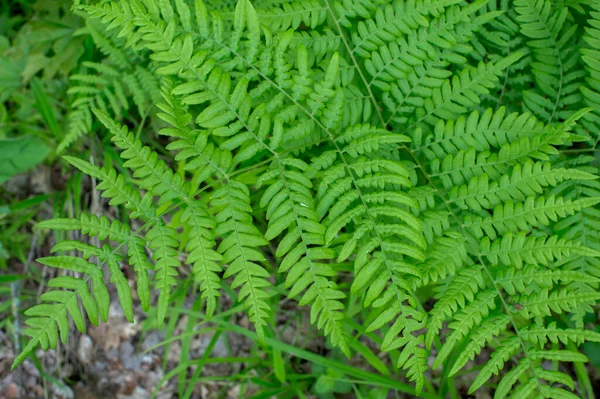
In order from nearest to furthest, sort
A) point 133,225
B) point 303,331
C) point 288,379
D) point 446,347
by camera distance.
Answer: point 446,347 → point 288,379 → point 303,331 → point 133,225

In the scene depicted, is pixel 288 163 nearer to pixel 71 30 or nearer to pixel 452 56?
pixel 452 56

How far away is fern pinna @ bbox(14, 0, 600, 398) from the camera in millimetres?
1646

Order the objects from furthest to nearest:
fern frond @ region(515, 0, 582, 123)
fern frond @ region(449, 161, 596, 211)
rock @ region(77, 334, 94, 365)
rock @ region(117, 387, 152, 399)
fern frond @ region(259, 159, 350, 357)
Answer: rock @ region(77, 334, 94, 365) < rock @ region(117, 387, 152, 399) < fern frond @ region(515, 0, 582, 123) < fern frond @ region(449, 161, 596, 211) < fern frond @ region(259, 159, 350, 357)

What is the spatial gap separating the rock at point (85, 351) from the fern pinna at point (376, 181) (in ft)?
4.95

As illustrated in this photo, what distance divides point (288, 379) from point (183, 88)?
171 centimetres

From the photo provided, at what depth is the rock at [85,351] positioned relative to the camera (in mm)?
3072

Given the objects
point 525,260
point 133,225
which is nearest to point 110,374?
point 133,225

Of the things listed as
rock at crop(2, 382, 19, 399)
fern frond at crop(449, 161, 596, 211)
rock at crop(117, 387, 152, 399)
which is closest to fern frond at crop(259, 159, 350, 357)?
fern frond at crop(449, 161, 596, 211)

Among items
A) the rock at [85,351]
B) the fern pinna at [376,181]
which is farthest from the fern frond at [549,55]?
the rock at [85,351]

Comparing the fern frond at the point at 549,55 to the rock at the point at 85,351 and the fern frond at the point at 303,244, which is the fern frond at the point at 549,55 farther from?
the rock at the point at 85,351

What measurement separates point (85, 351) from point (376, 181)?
237 cm

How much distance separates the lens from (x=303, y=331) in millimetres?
2904

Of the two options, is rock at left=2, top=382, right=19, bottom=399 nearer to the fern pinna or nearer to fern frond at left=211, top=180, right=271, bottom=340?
the fern pinna

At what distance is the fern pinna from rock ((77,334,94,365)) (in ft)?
4.95
